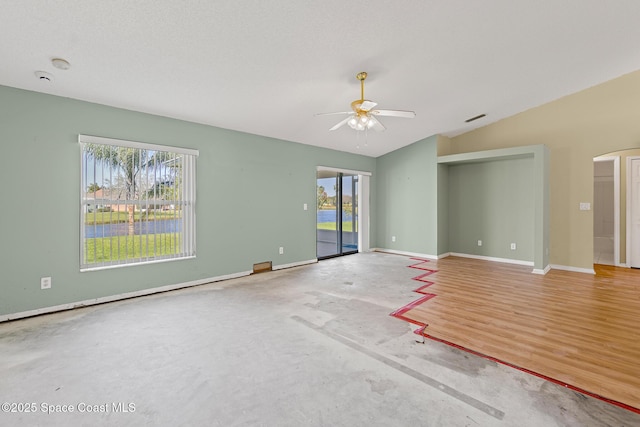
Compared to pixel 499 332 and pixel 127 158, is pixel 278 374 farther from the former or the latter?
pixel 127 158

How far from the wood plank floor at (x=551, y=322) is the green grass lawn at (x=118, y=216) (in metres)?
3.54

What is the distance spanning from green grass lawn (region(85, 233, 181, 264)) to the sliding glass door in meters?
3.14

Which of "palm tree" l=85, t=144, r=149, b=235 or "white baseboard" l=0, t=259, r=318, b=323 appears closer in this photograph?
"white baseboard" l=0, t=259, r=318, b=323

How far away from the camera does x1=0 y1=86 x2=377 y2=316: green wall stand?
119 inches

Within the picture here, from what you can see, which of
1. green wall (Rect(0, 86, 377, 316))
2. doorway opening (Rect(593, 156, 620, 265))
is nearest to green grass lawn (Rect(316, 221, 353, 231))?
green wall (Rect(0, 86, 377, 316))

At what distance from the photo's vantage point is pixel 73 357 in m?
2.24

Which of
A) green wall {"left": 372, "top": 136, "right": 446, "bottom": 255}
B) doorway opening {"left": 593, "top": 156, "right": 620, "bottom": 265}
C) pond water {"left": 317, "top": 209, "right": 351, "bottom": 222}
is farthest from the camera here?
pond water {"left": 317, "top": 209, "right": 351, "bottom": 222}

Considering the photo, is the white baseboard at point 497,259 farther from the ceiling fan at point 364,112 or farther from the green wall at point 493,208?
the ceiling fan at point 364,112

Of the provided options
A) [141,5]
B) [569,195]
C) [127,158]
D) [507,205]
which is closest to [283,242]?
[127,158]

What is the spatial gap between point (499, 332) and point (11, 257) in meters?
5.11

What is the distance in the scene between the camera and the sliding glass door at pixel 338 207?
6.65 meters

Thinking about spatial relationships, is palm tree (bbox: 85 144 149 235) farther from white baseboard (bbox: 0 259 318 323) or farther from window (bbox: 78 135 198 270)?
white baseboard (bbox: 0 259 318 323)

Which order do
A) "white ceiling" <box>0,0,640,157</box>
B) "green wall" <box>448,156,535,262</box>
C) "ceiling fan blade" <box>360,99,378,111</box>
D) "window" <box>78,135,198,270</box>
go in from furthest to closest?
"green wall" <box>448,156,535,262</box>
"window" <box>78,135,198,270</box>
"ceiling fan blade" <box>360,99,378,111</box>
"white ceiling" <box>0,0,640,157</box>

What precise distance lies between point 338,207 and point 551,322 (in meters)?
4.57
